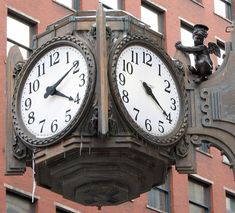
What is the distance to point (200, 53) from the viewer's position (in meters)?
11.7

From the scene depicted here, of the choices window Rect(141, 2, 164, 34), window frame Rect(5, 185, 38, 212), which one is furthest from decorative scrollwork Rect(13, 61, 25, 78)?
window Rect(141, 2, 164, 34)

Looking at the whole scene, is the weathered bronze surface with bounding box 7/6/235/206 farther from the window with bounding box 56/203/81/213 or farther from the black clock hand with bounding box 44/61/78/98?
the window with bounding box 56/203/81/213

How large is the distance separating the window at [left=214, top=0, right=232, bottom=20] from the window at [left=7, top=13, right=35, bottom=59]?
40.5 ft

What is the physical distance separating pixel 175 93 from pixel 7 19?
103ft

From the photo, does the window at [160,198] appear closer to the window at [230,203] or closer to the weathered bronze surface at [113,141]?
the window at [230,203]

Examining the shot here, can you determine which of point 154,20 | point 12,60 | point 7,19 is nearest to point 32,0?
point 7,19

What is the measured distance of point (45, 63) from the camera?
11.8 metres

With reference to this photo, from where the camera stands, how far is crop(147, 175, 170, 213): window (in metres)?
45.7

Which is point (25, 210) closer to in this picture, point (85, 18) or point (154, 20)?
point (154, 20)

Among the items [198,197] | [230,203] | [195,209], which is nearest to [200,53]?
[195,209]

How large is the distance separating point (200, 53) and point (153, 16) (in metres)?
37.8

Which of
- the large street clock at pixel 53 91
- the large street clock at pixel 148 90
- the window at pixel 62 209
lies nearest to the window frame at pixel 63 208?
the window at pixel 62 209

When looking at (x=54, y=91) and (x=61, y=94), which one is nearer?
(x=61, y=94)

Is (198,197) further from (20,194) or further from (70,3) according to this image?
(20,194)
